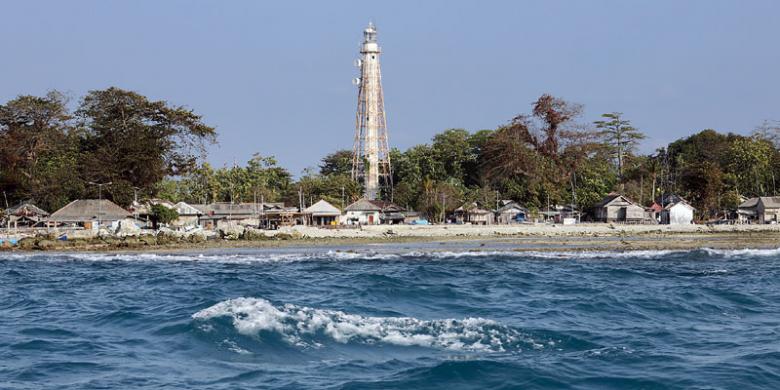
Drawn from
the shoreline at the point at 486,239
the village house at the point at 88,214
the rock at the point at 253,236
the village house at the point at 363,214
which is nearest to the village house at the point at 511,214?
the village house at the point at 363,214

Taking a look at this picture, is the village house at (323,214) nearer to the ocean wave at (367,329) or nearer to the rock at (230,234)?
the rock at (230,234)

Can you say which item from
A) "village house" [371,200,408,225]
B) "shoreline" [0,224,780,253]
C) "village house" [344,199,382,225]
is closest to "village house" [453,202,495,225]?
"village house" [371,200,408,225]

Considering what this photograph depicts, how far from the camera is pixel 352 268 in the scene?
2525cm

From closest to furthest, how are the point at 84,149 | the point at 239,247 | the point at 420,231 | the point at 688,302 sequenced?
the point at 688,302
the point at 239,247
the point at 420,231
the point at 84,149

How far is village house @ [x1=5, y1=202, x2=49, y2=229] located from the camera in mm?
57469

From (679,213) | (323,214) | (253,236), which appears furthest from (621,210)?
(253,236)

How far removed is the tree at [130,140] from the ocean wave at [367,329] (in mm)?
50365

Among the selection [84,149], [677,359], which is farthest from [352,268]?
[84,149]

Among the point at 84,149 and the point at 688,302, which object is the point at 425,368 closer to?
the point at 688,302

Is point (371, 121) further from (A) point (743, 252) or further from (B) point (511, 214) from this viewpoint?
(A) point (743, 252)

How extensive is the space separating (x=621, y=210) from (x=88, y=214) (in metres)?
39.0

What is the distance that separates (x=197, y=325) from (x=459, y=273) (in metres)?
11.0

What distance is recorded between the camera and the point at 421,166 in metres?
81.4

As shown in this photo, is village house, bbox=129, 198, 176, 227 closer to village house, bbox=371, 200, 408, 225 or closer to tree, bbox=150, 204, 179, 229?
tree, bbox=150, 204, 179, 229
